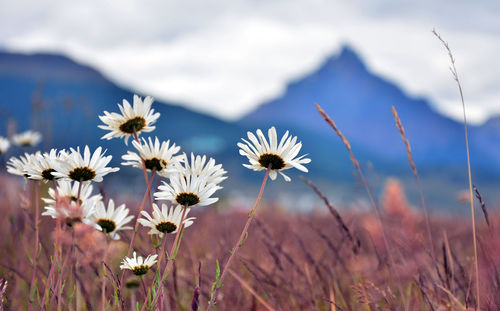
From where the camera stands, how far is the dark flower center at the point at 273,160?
1.20m

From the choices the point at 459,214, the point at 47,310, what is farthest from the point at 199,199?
the point at 459,214

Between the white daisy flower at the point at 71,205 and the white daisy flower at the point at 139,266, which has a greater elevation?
the white daisy flower at the point at 71,205

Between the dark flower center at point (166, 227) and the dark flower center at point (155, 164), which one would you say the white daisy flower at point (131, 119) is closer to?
the dark flower center at point (155, 164)

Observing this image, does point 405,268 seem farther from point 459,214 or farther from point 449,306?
point 459,214

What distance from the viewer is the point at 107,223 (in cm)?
126

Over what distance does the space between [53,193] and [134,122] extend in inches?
11.1

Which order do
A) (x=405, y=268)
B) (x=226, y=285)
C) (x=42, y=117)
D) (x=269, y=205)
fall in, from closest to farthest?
(x=405, y=268), (x=226, y=285), (x=42, y=117), (x=269, y=205)

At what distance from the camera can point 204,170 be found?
121cm

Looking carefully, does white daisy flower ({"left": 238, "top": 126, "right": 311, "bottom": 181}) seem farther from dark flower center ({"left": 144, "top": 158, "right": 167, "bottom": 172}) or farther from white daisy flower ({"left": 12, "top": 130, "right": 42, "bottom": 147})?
white daisy flower ({"left": 12, "top": 130, "right": 42, "bottom": 147})

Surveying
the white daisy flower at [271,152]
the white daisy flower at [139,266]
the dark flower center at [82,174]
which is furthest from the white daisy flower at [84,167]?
the white daisy flower at [271,152]

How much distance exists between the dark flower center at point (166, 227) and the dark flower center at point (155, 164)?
0.15 m

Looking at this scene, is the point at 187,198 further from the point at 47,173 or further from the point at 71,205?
the point at 47,173

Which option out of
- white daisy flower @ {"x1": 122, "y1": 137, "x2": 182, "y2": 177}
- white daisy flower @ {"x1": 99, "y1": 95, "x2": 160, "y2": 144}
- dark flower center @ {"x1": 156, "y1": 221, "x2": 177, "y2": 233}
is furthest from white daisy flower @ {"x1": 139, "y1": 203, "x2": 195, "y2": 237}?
white daisy flower @ {"x1": 99, "y1": 95, "x2": 160, "y2": 144}

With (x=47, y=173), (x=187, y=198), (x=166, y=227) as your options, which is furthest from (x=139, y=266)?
(x=47, y=173)
